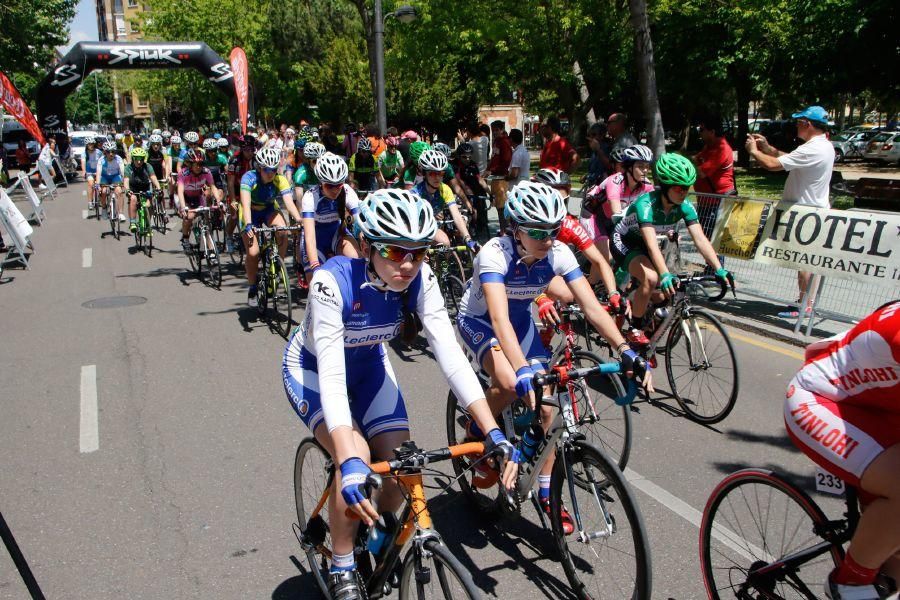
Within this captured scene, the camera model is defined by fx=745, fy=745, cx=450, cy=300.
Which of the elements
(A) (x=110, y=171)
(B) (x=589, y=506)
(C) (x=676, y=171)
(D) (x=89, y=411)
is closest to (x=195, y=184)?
(A) (x=110, y=171)

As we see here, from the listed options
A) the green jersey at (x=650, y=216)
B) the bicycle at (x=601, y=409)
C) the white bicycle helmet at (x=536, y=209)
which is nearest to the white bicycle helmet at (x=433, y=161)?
the green jersey at (x=650, y=216)

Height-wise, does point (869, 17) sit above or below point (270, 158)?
above

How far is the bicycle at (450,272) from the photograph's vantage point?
359 inches

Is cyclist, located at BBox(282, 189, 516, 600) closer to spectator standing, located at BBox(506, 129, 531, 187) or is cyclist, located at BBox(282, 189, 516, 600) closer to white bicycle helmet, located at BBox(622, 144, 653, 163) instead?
white bicycle helmet, located at BBox(622, 144, 653, 163)

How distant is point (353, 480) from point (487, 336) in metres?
2.04

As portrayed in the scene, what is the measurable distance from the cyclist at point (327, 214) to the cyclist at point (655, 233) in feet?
8.74

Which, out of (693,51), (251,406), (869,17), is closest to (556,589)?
(251,406)

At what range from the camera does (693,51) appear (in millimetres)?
32406

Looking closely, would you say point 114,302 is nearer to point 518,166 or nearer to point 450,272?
point 450,272

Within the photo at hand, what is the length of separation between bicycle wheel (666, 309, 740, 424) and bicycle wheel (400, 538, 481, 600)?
3.75 m

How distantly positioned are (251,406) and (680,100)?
123ft

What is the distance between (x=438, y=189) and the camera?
29.5ft

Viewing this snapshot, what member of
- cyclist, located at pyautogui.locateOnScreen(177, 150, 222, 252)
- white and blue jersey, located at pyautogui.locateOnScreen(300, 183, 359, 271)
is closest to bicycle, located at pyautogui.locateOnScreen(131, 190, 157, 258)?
cyclist, located at pyautogui.locateOnScreen(177, 150, 222, 252)

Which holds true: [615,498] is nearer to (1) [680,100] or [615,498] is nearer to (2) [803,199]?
(2) [803,199]
